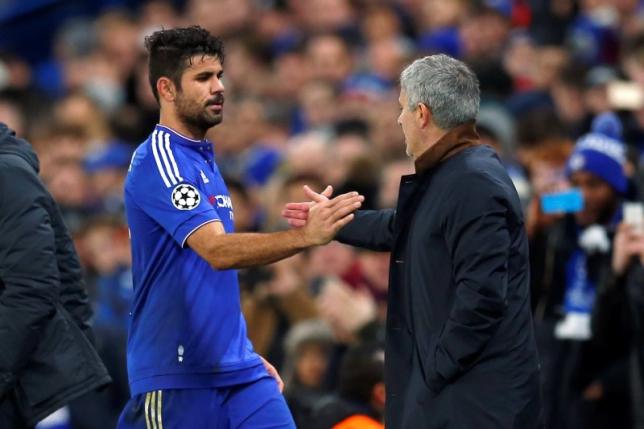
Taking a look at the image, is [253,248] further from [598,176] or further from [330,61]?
[330,61]

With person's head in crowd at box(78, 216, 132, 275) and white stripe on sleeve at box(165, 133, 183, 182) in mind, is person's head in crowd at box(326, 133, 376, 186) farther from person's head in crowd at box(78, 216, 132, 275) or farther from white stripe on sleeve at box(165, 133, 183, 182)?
white stripe on sleeve at box(165, 133, 183, 182)

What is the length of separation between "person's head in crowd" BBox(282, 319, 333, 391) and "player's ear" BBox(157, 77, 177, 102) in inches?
111

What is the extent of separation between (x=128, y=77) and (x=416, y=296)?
1062cm

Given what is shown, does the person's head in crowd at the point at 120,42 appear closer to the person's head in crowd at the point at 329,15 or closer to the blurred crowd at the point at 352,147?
the blurred crowd at the point at 352,147

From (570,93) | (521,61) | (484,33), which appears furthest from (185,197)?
(484,33)

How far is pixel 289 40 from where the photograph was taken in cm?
1570

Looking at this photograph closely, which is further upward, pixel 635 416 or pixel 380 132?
pixel 380 132

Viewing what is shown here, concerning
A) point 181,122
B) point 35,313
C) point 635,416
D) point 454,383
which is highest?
point 181,122

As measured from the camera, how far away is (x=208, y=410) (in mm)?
6238

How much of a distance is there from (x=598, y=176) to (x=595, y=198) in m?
0.13

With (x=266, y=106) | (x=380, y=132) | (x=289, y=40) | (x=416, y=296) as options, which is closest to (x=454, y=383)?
(x=416, y=296)

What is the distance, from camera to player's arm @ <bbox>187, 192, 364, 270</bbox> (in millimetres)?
6023

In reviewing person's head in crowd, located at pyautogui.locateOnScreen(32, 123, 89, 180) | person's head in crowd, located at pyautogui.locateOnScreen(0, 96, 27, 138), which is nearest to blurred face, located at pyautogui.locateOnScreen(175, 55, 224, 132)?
Answer: person's head in crowd, located at pyautogui.locateOnScreen(32, 123, 89, 180)

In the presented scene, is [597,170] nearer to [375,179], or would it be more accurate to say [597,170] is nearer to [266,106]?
[375,179]
